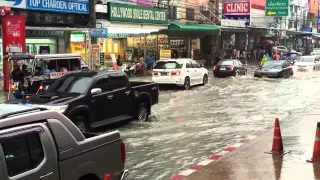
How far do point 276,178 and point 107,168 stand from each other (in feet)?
11.6

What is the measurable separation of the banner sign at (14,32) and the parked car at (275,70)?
18120 millimetres

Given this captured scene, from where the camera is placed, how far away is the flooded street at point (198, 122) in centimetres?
910

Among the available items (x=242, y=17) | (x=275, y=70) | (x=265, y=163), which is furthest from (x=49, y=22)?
(x=242, y=17)

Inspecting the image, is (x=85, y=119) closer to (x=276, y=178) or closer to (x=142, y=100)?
(x=142, y=100)

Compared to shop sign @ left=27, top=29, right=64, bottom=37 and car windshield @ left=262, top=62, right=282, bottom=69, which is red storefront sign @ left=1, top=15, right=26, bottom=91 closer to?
shop sign @ left=27, top=29, right=64, bottom=37

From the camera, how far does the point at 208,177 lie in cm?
761

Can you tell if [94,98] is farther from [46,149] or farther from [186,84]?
[186,84]

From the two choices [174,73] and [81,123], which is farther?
[174,73]

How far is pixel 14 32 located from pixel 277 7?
34330mm

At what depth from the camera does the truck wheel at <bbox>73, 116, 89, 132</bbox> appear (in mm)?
10859

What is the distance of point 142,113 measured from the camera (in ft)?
44.9

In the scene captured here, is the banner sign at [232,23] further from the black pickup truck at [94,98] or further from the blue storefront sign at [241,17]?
the black pickup truck at [94,98]

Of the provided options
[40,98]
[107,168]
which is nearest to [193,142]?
[40,98]

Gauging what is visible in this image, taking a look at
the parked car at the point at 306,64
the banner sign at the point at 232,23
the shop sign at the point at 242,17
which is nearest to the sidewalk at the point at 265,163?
the parked car at the point at 306,64
